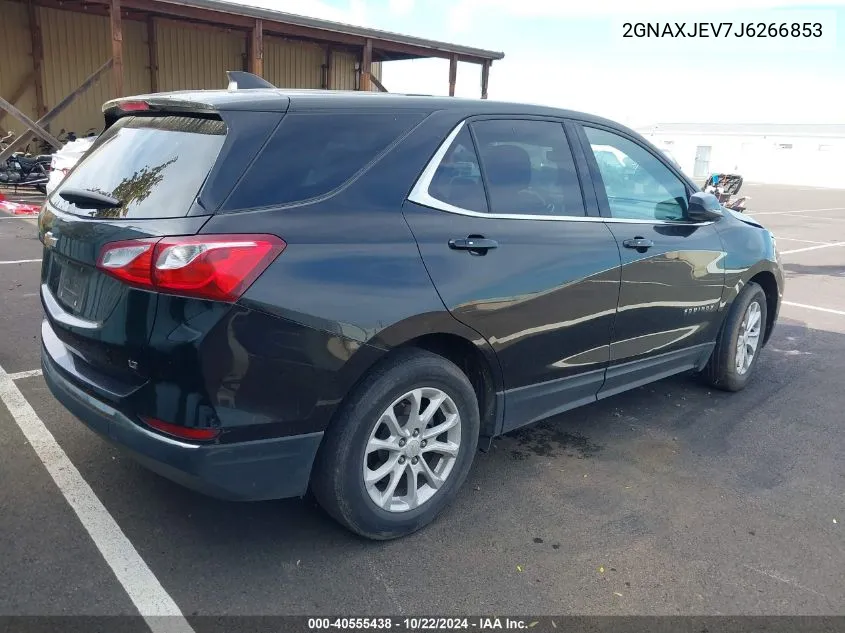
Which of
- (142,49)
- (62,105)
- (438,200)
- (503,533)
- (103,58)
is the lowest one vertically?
(503,533)

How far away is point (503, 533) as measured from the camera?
10.1 feet

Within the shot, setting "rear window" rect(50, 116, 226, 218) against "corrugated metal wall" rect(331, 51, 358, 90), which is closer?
"rear window" rect(50, 116, 226, 218)

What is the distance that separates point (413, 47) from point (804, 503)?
18.9 m

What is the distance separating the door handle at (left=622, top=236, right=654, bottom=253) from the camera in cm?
375

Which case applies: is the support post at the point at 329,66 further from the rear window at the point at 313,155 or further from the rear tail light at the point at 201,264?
the rear tail light at the point at 201,264

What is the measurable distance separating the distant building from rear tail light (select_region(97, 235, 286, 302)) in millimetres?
46307

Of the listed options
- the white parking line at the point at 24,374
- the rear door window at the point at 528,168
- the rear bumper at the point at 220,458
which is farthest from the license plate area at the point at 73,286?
the white parking line at the point at 24,374

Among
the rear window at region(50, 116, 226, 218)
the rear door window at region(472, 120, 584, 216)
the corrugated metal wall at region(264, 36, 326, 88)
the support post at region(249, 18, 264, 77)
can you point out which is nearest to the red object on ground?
the support post at region(249, 18, 264, 77)

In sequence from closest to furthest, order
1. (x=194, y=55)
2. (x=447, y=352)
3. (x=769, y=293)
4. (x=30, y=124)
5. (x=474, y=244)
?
(x=474, y=244), (x=447, y=352), (x=769, y=293), (x=30, y=124), (x=194, y=55)

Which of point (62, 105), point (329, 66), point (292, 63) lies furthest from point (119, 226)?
point (329, 66)

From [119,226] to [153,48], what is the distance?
19661 millimetres

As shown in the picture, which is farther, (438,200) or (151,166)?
(438,200)

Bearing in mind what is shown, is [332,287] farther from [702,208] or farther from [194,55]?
[194,55]

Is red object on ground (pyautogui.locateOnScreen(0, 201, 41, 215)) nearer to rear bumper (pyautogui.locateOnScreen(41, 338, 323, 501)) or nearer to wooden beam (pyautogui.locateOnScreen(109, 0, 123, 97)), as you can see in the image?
wooden beam (pyautogui.locateOnScreen(109, 0, 123, 97))
